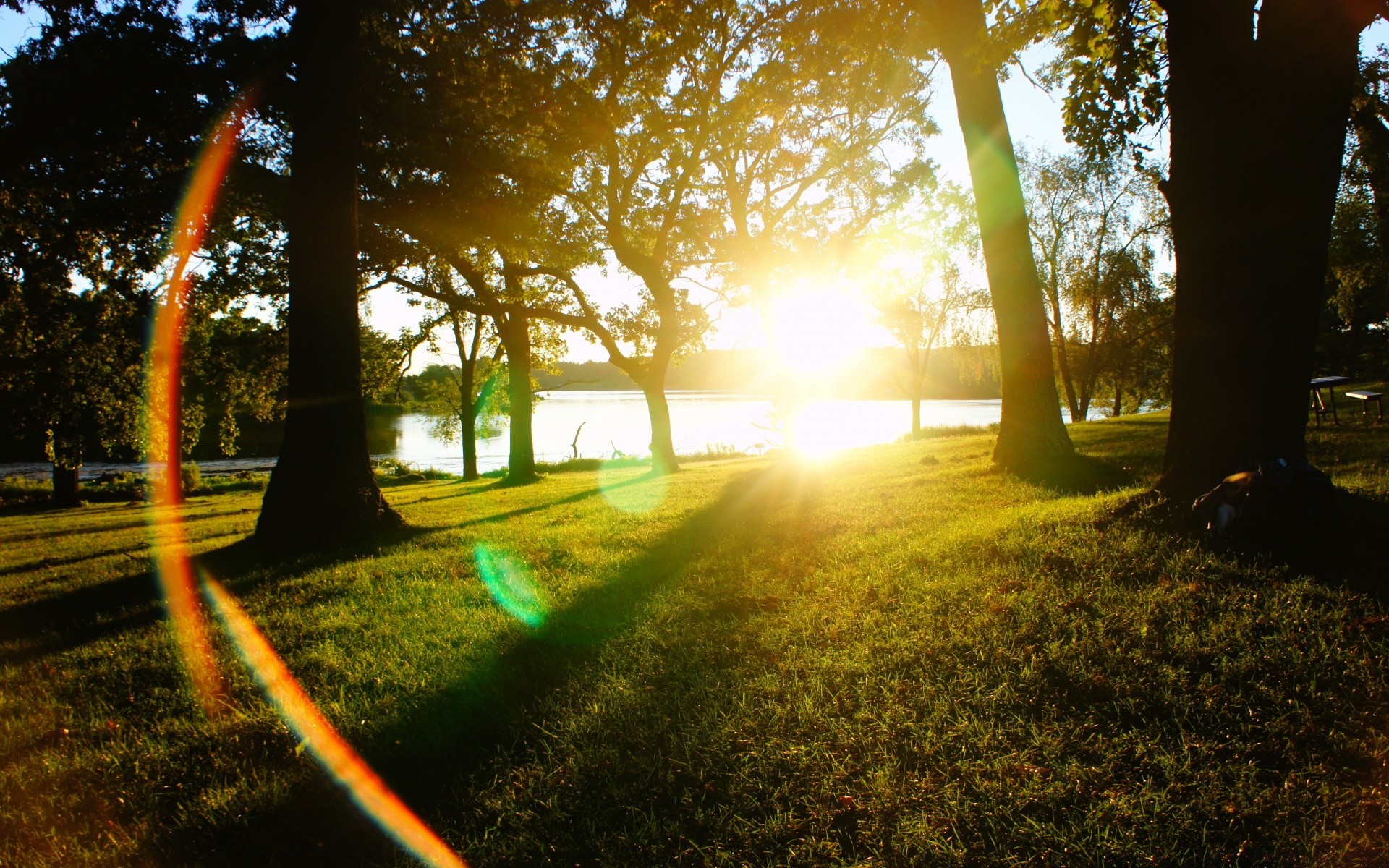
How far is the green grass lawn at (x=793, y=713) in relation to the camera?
7.20 feet

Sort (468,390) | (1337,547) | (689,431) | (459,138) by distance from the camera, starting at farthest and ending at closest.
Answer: (689,431), (468,390), (459,138), (1337,547)

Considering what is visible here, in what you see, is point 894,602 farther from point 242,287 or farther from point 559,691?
point 242,287

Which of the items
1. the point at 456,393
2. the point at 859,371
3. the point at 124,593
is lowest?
the point at 124,593

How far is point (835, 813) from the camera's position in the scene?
2.29m

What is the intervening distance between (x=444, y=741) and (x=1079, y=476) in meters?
7.57

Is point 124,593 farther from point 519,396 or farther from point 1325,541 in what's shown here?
point 519,396

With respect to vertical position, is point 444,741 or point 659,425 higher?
point 659,425

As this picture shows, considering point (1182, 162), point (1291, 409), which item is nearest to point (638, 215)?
point (1182, 162)

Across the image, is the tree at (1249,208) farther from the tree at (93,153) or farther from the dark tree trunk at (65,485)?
the dark tree trunk at (65,485)

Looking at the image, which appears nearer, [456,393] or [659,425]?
[659,425]

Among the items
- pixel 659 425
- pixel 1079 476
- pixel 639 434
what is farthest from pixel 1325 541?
pixel 639 434

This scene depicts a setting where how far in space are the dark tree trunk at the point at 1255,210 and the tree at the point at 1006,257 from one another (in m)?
3.33

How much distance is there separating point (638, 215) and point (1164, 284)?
26.2 meters

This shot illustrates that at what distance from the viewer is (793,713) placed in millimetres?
2924
